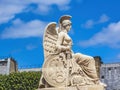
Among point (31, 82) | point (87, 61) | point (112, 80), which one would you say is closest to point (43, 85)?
point (87, 61)

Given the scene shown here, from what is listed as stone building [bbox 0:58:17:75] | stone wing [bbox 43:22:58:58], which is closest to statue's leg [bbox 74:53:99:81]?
stone wing [bbox 43:22:58:58]

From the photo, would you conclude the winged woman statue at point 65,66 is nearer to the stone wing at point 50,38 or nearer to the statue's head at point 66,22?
the stone wing at point 50,38

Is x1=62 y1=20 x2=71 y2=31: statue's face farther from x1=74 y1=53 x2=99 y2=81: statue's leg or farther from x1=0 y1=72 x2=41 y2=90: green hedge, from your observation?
x1=0 y1=72 x2=41 y2=90: green hedge

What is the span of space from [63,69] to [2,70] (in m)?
44.1

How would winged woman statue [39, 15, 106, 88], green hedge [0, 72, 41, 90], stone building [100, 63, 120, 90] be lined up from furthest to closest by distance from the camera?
Result: 1. stone building [100, 63, 120, 90]
2. green hedge [0, 72, 41, 90]
3. winged woman statue [39, 15, 106, 88]

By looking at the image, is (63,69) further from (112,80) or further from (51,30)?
(112,80)

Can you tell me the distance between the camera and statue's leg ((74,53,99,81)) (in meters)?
20.8

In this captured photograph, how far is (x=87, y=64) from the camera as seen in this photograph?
68.8 feet

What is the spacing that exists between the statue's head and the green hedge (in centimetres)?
2181

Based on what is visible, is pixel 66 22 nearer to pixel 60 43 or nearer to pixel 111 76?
pixel 60 43

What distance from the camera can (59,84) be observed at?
20781 mm

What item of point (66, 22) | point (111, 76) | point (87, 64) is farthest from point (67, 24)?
point (111, 76)

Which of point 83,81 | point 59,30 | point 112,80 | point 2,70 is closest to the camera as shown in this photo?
point 83,81

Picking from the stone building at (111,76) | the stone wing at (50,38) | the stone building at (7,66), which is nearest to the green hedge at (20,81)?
the stone building at (111,76)
